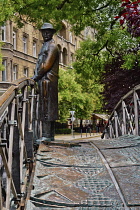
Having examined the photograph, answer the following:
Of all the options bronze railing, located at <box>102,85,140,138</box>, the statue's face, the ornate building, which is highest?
the ornate building

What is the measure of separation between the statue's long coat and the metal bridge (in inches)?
63.9

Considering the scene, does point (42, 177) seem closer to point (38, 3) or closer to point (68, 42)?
point (38, 3)

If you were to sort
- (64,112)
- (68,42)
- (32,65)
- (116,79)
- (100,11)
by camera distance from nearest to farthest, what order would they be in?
(116,79), (100,11), (64,112), (32,65), (68,42)

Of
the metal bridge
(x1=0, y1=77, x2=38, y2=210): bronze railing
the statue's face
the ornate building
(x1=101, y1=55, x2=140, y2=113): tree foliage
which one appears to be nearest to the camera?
(x1=0, y1=77, x2=38, y2=210): bronze railing

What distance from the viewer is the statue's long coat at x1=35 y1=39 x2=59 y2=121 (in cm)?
608

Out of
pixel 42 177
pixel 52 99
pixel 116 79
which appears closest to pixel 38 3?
pixel 116 79

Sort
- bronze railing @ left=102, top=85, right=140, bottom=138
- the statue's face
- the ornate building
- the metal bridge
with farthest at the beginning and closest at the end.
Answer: the ornate building, bronze railing @ left=102, top=85, right=140, bottom=138, the statue's face, the metal bridge

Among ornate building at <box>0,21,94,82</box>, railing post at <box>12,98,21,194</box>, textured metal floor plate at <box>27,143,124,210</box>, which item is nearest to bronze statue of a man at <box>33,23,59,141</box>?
textured metal floor plate at <box>27,143,124,210</box>

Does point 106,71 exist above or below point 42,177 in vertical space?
above

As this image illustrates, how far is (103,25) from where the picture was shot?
1400cm

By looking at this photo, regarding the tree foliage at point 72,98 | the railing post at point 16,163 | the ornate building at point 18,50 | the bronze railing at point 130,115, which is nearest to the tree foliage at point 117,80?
the bronze railing at point 130,115

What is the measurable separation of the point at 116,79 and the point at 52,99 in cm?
682

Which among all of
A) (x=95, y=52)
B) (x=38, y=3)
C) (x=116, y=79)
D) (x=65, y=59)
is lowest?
(x=116, y=79)

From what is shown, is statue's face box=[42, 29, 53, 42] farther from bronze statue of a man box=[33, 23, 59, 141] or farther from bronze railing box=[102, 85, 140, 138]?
bronze railing box=[102, 85, 140, 138]
